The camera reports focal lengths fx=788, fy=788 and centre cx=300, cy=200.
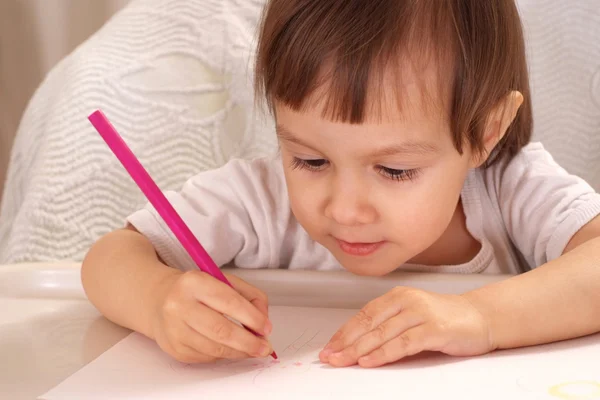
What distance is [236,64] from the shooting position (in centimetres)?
110

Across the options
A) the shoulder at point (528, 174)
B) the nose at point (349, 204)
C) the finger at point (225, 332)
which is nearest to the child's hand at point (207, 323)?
the finger at point (225, 332)

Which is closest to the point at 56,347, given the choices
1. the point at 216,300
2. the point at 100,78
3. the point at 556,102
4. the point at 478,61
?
the point at 216,300

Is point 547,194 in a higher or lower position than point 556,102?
higher

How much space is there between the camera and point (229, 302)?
0.53 meters

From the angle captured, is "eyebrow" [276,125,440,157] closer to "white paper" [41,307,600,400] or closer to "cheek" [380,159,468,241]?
"cheek" [380,159,468,241]

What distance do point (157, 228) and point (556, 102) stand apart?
65 centimetres

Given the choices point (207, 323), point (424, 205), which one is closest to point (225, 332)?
point (207, 323)

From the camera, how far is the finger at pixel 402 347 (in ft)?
1.71

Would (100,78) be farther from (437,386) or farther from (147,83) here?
(437,386)

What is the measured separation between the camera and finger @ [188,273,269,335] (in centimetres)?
53

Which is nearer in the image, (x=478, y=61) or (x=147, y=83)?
(x=478, y=61)

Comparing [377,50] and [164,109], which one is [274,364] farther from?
[164,109]

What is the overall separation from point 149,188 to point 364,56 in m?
0.19

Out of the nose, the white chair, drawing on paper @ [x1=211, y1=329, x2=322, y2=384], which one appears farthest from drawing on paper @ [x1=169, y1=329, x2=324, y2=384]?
the white chair
